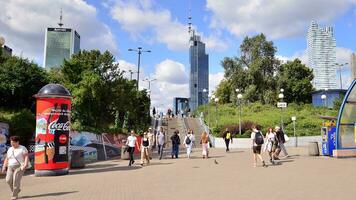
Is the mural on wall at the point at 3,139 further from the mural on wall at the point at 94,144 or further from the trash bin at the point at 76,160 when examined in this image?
the mural on wall at the point at 94,144

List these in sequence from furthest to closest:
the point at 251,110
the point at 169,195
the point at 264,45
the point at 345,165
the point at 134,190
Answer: the point at 264,45
the point at 251,110
the point at 345,165
the point at 134,190
the point at 169,195

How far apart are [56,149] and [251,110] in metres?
45.6

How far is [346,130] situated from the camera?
20.1 m

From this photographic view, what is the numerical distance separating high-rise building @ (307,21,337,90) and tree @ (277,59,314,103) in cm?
3138

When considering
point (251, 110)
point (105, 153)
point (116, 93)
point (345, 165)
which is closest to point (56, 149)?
point (105, 153)

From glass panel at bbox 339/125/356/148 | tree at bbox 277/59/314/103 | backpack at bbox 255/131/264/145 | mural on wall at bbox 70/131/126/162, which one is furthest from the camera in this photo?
tree at bbox 277/59/314/103

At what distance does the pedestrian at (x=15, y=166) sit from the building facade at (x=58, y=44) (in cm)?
10891

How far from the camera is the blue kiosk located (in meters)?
19.9

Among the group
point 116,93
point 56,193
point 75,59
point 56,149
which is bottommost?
point 56,193

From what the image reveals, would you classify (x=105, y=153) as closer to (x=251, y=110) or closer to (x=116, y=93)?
(x=116, y=93)

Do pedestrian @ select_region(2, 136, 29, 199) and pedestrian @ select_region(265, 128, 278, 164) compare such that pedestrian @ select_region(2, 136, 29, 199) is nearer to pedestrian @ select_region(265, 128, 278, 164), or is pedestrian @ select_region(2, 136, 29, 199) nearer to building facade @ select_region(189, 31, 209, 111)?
pedestrian @ select_region(265, 128, 278, 164)

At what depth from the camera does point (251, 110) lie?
2266 inches

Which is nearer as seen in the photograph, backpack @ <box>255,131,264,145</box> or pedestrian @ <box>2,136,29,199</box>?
pedestrian @ <box>2,136,29,199</box>

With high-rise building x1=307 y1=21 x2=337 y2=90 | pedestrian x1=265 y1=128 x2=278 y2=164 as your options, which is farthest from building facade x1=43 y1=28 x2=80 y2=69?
pedestrian x1=265 y1=128 x2=278 y2=164
